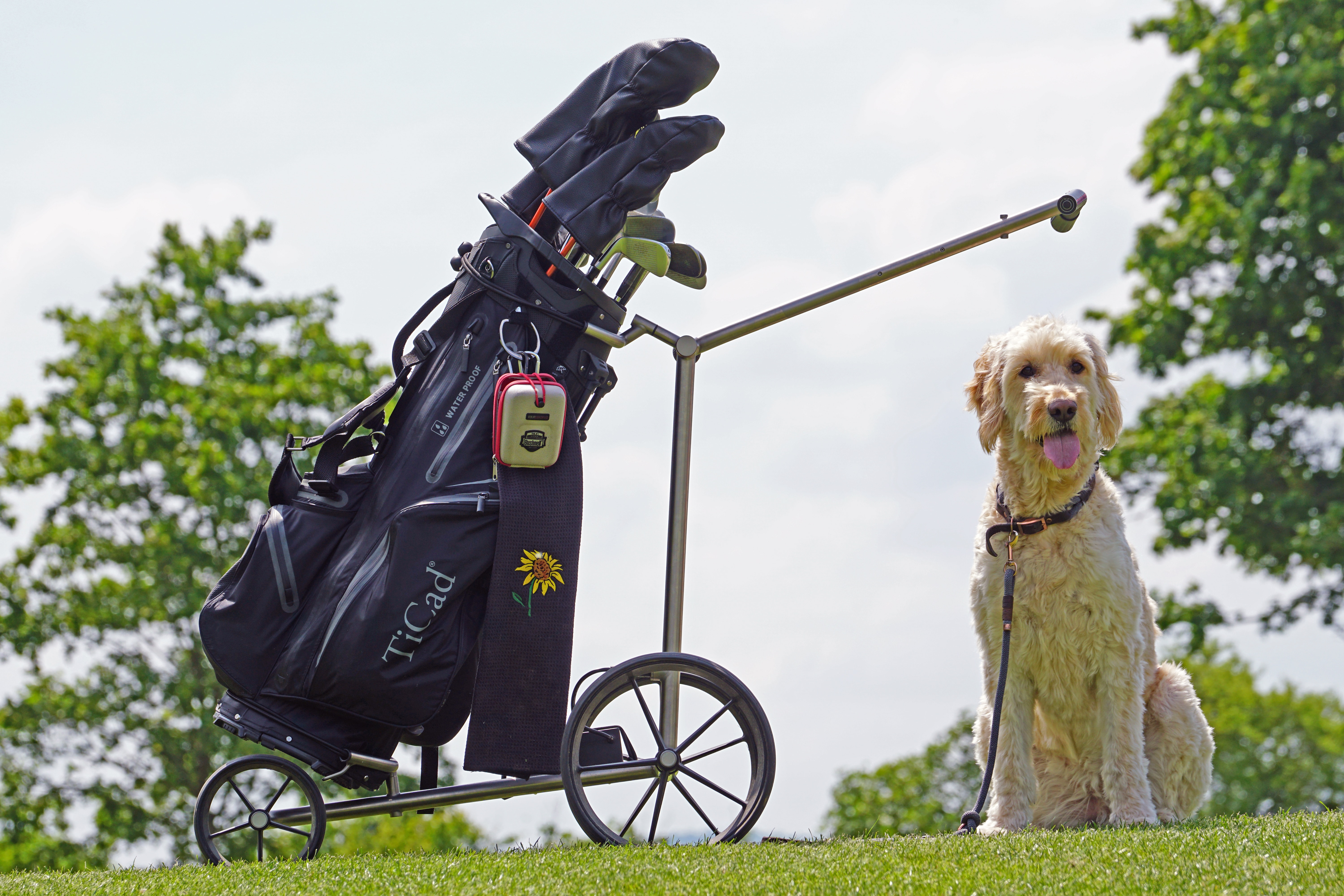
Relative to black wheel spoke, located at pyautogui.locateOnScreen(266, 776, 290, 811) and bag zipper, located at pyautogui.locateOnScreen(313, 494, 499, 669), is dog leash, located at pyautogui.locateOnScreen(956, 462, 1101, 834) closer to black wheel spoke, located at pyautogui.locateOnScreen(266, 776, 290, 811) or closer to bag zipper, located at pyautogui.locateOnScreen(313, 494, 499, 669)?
bag zipper, located at pyautogui.locateOnScreen(313, 494, 499, 669)

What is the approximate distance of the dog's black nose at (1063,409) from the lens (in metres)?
4.99

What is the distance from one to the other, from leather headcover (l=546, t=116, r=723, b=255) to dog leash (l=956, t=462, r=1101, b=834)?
199 centimetres

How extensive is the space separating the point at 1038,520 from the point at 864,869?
1770 mm

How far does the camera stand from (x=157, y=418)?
19.6 meters

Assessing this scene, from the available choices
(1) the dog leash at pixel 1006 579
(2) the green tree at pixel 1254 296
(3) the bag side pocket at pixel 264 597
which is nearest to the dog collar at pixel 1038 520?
(1) the dog leash at pixel 1006 579

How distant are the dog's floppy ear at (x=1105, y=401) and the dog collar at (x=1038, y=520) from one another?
0.39 ft

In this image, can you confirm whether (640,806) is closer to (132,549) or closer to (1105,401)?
(1105,401)

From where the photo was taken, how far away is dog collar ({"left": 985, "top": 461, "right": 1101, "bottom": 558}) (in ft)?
16.9

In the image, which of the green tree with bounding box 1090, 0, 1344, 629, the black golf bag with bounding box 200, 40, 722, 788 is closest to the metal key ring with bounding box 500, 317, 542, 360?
the black golf bag with bounding box 200, 40, 722, 788

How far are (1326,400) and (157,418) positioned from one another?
16588 mm

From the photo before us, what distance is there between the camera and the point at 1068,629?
504cm

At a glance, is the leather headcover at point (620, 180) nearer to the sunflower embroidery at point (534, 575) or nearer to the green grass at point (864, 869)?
the sunflower embroidery at point (534, 575)

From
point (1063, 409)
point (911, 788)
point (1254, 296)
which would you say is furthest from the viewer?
point (911, 788)

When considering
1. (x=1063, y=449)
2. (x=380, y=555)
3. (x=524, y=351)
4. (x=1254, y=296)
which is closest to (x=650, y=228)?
(x=524, y=351)
